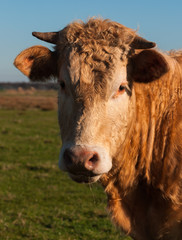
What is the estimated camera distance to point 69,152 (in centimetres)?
324

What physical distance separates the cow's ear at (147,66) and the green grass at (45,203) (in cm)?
125

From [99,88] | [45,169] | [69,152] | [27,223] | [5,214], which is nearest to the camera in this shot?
[69,152]

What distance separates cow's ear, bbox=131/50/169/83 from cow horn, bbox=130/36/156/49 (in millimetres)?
71

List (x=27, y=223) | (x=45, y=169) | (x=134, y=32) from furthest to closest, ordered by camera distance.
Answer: (x=45, y=169) < (x=27, y=223) < (x=134, y=32)

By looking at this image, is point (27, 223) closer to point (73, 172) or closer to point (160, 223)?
point (160, 223)

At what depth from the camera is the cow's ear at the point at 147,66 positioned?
3797 mm

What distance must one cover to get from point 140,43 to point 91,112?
2.98ft

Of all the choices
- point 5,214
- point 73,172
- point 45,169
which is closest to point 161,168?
point 73,172

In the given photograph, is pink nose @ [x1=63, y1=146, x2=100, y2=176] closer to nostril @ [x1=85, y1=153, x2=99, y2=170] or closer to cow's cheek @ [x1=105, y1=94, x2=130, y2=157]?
nostril @ [x1=85, y1=153, x2=99, y2=170]

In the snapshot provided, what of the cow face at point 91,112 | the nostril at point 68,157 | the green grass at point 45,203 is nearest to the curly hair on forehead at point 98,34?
the cow face at point 91,112

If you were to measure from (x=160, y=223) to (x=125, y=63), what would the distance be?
5.57 feet

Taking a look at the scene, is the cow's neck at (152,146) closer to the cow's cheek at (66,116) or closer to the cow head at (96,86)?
the cow head at (96,86)

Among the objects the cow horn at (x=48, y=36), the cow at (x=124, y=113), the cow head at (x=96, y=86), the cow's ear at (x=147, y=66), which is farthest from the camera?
the cow horn at (x=48, y=36)

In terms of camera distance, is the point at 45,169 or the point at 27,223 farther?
the point at 45,169
